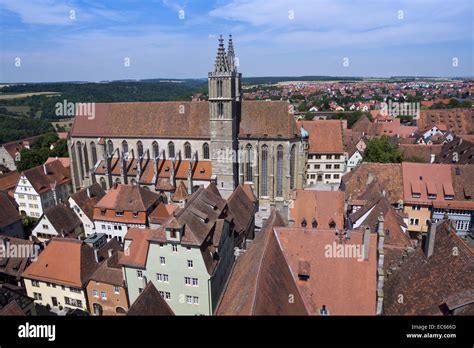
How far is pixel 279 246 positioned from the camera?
1945 cm

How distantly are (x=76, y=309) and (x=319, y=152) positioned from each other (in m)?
45.7

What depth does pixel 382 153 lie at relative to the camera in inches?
1898

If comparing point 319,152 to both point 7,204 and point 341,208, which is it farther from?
point 7,204

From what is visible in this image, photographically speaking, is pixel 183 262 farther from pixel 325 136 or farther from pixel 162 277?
pixel 325 136

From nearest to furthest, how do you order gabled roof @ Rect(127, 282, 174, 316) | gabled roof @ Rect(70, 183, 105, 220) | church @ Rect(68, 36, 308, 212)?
gabled roof @ Rect(127, 282, 174, 316) < gabled roof @ Rect(70, 183, 105, 220) < church @ Rect(68, 36, 308, 212)

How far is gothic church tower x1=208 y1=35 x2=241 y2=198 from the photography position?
1665 inches

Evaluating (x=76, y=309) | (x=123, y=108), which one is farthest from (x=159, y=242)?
(x=123, y=108)

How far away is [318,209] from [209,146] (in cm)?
2050

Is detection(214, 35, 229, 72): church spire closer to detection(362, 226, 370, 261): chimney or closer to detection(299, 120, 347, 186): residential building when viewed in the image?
detection(299, 120, 347, 186): residential building

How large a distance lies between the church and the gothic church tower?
5.0 inches

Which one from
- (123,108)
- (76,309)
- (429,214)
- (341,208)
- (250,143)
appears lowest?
(76,309)

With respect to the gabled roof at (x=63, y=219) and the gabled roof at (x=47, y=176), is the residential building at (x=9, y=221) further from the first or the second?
Answer: the gabled roof at (x=47, y=176)

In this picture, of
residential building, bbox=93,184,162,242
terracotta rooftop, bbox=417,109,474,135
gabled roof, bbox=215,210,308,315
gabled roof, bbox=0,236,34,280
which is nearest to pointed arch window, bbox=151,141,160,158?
residential building, bbox=93,184,162,242
